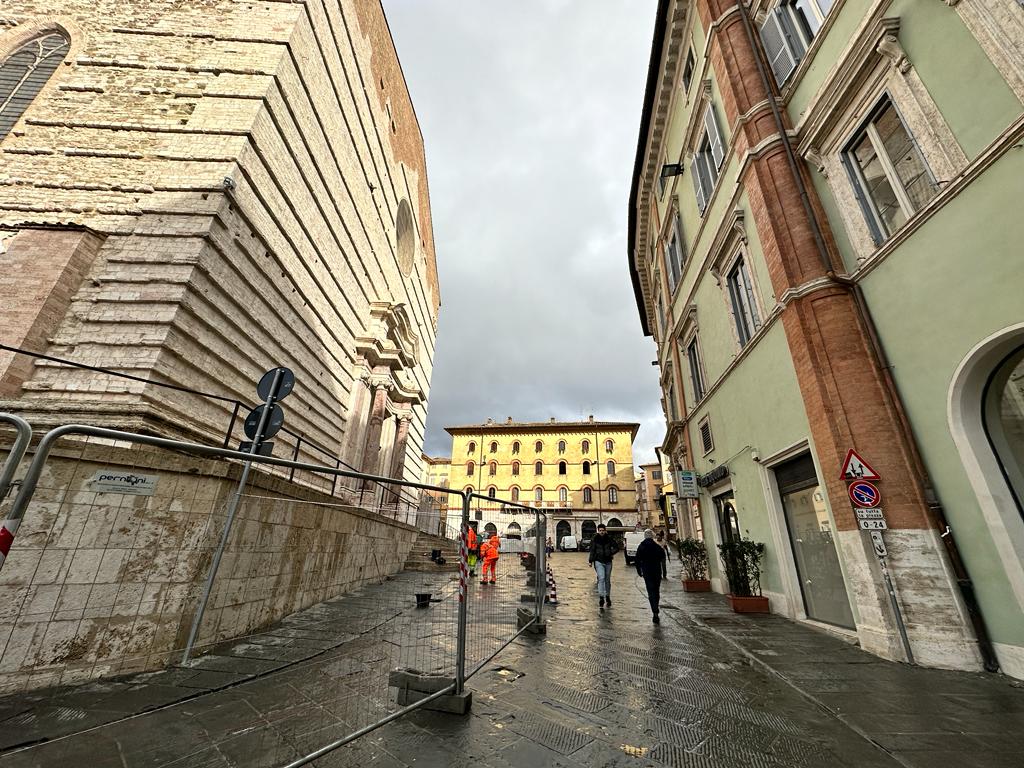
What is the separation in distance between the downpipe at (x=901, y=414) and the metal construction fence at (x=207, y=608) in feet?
17.2

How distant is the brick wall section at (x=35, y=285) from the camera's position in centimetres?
684

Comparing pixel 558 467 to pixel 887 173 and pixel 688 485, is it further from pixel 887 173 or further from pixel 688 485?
pixel 887 173

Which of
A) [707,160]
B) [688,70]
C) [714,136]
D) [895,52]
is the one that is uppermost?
[688,70]

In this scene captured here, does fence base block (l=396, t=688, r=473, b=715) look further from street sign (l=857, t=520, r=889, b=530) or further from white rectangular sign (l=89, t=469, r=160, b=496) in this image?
street sign (l=857, t=520, r=889, b=530)

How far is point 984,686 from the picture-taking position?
431cm

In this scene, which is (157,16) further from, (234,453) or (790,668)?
(790,668)

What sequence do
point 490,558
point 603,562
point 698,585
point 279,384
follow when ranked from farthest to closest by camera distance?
point 698,585 < point 490,558 < point 603,562 < point 279,384

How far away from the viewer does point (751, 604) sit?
28.1ft

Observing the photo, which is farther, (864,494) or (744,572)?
(744,572)

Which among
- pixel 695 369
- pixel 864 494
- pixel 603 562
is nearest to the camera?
pixel 864 494

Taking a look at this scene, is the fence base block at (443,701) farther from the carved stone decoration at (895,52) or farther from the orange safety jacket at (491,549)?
the carved stone decoration at (895,52)

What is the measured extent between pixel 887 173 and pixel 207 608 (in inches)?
435

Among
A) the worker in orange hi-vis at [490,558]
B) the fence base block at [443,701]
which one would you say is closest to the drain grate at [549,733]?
the fence base block at [443,701]

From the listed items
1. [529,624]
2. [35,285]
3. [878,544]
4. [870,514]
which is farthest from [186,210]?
[878,544]
